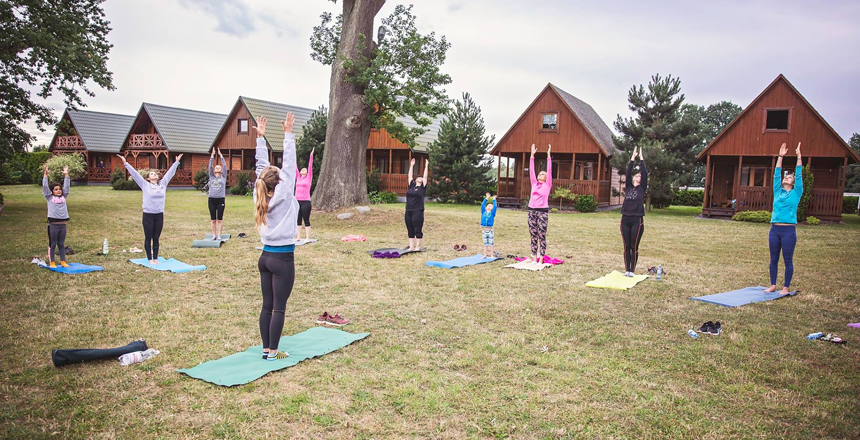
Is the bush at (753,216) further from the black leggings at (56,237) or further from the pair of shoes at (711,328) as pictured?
the black leggings at (56,237)

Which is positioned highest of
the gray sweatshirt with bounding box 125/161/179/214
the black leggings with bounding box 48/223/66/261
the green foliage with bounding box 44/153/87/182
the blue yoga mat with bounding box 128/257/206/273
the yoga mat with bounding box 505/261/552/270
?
the green foliage with bounding box 44/153/87/182

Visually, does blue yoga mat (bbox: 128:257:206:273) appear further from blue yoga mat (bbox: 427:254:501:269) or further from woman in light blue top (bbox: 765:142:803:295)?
woman in light blue top (bbox: 765:142:803:295)

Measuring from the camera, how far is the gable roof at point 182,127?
→ 43.1m

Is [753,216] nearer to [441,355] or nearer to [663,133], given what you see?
[663,133]

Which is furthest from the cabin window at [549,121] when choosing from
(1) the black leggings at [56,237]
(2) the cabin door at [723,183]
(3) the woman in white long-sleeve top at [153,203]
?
(1) the black leggings at [56,237]

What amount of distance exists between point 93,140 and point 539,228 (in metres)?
47.6

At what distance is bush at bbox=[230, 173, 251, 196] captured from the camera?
35.9m

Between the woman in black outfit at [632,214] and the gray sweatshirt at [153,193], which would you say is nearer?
the woman in black outfit at [632,214]

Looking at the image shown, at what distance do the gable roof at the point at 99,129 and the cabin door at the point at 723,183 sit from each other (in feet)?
154

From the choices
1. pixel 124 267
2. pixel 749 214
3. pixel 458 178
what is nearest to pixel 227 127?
pixel 458 178

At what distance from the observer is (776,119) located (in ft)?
83.3

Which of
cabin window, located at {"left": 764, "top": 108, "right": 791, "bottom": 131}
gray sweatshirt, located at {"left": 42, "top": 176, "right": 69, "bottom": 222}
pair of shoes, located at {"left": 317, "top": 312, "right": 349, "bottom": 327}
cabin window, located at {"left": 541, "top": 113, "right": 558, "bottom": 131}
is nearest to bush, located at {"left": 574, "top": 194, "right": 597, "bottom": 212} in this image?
cabin window, located at {"left": 541, "top": 113, "right": 558, "bottom": 131}

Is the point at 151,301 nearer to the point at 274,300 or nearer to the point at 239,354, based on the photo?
the point at 239,354

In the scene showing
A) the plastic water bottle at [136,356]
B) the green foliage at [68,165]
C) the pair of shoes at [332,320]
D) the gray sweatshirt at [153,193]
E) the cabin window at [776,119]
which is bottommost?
the plastic water bottle at [136,356]
